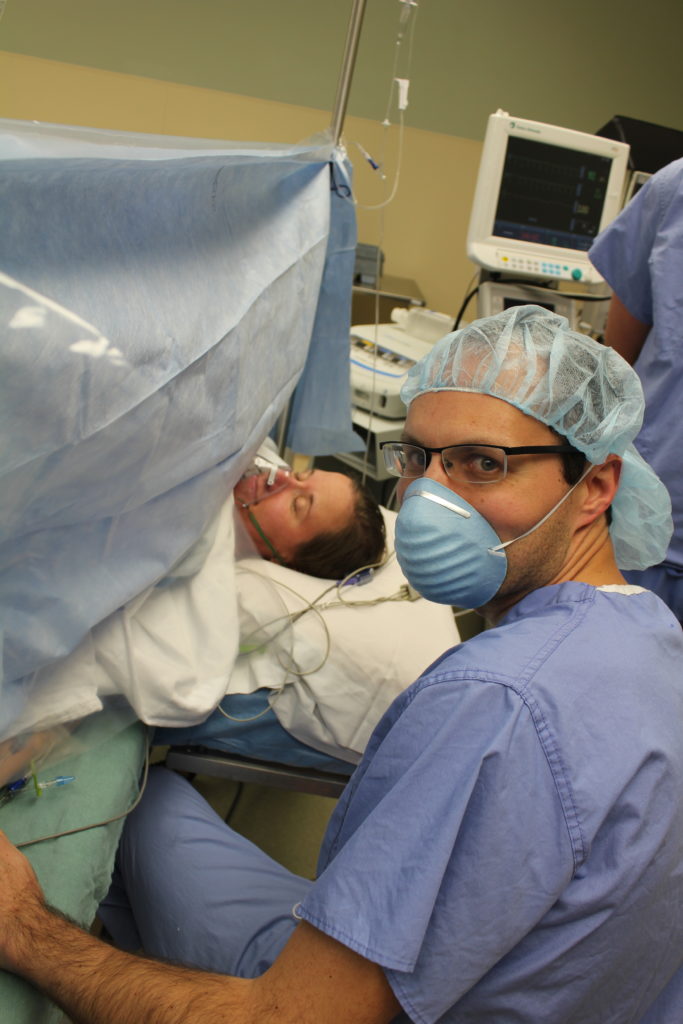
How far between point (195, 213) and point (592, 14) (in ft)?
12.7

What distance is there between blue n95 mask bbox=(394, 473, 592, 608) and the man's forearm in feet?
1.57

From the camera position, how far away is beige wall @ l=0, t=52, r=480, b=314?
3.89 ft

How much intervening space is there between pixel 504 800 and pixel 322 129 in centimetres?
183

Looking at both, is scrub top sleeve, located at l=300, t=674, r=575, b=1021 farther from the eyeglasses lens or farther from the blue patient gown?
the eyeglasses lens

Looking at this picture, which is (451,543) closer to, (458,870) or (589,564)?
(589,564)

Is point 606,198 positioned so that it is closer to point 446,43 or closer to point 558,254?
point 558,254

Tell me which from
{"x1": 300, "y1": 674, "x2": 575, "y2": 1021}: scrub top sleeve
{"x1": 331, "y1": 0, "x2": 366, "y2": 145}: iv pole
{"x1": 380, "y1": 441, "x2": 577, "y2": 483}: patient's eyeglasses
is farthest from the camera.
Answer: {"x1": 331, "y1": 0, "x2": 366, "y2": 145}: iv pole

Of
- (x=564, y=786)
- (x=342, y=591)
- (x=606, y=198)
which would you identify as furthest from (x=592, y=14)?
(x=564, y=786)

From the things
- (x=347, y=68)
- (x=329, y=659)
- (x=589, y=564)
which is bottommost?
(x=329, y=659)

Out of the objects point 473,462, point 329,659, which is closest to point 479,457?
point 473,462

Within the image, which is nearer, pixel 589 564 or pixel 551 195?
pixel 589 564

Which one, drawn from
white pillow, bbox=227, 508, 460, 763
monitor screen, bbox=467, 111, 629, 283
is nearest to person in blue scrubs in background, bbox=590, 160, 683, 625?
white pillow, bbox=227, 508, 460, 763

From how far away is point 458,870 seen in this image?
635 millimetres

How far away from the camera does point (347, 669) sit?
1.35 meters
